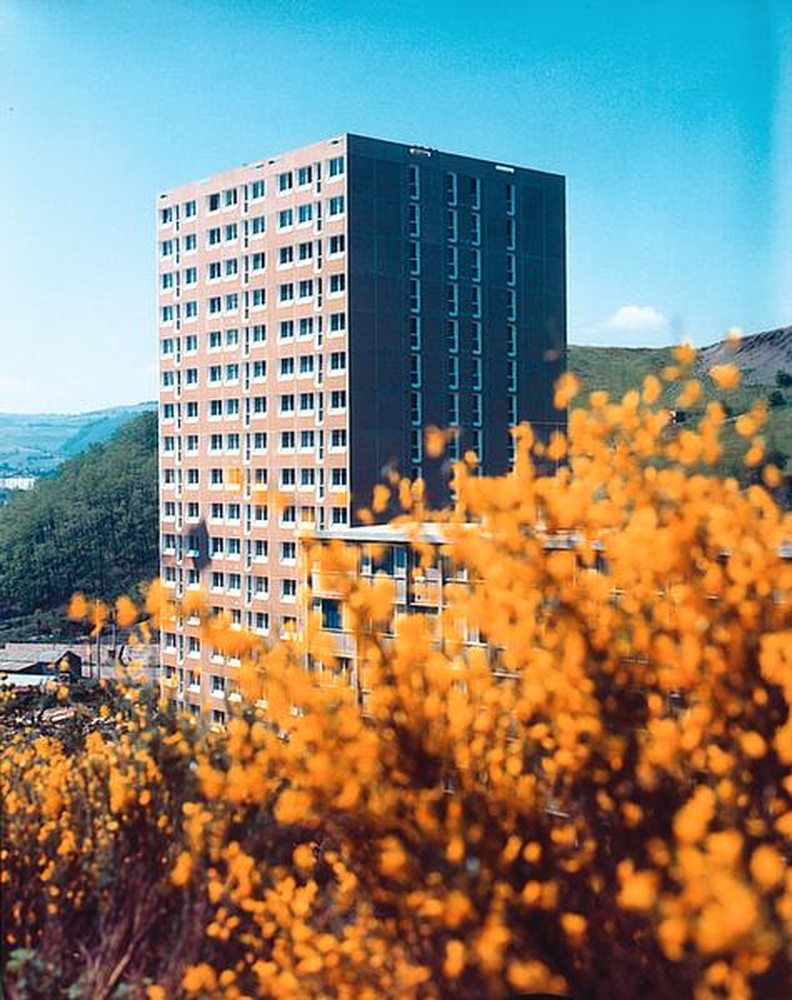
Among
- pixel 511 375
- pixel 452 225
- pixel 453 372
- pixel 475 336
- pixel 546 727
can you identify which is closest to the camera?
pixel 546 727

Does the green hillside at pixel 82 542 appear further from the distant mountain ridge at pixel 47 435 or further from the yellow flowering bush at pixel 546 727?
the distant mountain ridge at pixel 47 435

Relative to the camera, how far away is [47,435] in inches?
2990

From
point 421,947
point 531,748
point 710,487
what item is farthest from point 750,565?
point 421,947

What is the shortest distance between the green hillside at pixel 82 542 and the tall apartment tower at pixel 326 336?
7335 mm

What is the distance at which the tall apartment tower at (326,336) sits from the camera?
41.3 feet

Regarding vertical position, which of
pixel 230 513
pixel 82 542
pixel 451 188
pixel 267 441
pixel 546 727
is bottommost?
pixel 82 542

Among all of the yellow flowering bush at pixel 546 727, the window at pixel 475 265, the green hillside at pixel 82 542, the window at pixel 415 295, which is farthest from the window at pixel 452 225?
the yellow flowering bush at pixel 546 727

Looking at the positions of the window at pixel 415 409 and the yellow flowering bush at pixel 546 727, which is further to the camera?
the window at pixel 415 409

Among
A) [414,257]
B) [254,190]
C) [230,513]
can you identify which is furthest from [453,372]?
[254,190]

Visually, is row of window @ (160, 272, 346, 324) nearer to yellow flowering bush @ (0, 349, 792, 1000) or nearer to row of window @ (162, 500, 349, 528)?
row of window @ (162, 500, 349, 528)

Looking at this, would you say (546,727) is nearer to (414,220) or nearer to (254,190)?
(414,220)

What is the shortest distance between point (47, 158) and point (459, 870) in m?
6.11

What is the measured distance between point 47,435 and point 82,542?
55539mm

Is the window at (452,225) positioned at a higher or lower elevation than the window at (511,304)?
higher
